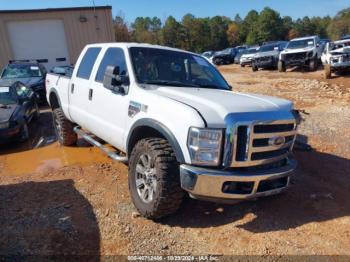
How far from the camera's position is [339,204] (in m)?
4.05

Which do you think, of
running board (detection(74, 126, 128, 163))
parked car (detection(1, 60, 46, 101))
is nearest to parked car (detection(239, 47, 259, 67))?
parked car (detection(1, 60, 46, 101))

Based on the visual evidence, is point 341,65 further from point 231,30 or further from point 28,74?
point 231,30

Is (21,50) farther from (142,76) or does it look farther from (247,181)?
(247,181)

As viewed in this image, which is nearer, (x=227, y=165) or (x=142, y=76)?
(x=227, y=165)

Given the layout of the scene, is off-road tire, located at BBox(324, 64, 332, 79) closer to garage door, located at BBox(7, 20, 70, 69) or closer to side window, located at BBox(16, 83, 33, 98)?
side window, located at BBox(16, 83, 33, 98)

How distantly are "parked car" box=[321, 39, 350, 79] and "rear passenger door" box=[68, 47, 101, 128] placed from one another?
498 inches

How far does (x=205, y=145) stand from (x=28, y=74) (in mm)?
10967

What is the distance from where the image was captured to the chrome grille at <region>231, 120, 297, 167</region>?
313 centimetres

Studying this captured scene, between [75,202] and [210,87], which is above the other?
[210,87]

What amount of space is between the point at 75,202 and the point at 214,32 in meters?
74.8

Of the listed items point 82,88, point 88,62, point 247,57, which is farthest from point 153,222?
point 247,57

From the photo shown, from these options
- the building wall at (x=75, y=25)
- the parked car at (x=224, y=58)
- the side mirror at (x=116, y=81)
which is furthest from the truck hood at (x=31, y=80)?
the parked car at (x=224, y=58)

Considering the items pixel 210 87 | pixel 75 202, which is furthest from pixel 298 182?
pixel 75 202

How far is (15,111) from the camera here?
24.3ft
